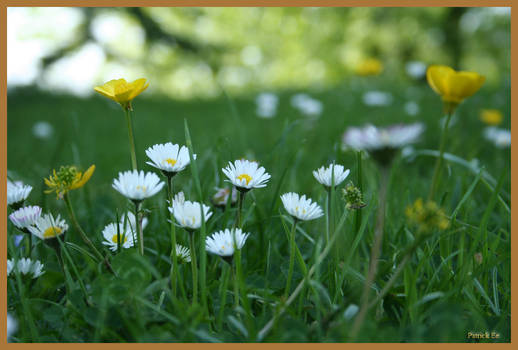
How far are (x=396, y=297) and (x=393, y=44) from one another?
17492 millimetres

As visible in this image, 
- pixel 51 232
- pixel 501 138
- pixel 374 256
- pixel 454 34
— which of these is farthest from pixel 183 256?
pixel 454 34

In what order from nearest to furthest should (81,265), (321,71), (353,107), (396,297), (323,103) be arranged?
(396,297)
(81,265)
(353,107)
(323,103)
(321,71)

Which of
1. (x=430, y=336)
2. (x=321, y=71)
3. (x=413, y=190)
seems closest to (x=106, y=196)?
(x=413, y=190)

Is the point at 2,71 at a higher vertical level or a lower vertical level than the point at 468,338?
higher

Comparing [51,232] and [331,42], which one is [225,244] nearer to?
[51,232]

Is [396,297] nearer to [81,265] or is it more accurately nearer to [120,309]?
[120,309]

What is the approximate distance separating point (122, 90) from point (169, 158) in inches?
5.6

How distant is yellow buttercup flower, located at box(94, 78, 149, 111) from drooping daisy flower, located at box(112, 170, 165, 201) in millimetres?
144

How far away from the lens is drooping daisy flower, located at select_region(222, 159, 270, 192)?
2.55 ft

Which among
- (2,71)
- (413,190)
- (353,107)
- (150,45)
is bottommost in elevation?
(413,190)

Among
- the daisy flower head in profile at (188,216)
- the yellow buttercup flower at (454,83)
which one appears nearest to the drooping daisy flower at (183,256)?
the daisy flower head in profile at (188,216)

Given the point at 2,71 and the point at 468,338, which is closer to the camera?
the point at 468,338

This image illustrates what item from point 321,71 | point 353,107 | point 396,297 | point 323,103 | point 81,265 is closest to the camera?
point 396,297

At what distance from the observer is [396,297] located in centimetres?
82
